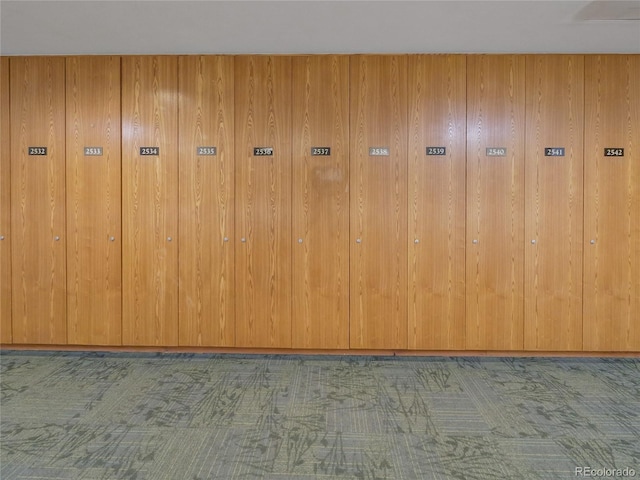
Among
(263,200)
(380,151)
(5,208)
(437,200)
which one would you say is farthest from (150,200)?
(437,200)

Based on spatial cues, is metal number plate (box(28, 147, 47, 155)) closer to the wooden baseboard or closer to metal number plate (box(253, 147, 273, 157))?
the wooden baseboard

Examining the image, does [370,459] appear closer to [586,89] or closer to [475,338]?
[475,338]

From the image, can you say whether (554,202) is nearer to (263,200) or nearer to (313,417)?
(263,200)

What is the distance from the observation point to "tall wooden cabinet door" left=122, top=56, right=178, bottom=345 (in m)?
4.09

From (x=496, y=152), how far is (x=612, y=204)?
126cm

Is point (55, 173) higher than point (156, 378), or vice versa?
point (55, 173)

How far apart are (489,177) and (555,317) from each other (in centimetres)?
156

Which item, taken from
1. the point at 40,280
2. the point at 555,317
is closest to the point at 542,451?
the point at 555,317

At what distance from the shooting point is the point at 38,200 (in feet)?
13.6

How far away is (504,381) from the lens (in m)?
3.55

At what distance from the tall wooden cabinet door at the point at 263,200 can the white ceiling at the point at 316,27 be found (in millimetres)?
316

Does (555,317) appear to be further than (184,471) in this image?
Yes

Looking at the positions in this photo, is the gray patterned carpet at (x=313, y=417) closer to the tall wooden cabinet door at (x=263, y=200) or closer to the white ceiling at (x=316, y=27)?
the tall wooden cabinet door at (x=263, y=200)

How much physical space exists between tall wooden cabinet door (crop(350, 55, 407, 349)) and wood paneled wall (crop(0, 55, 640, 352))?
20 millimetres
